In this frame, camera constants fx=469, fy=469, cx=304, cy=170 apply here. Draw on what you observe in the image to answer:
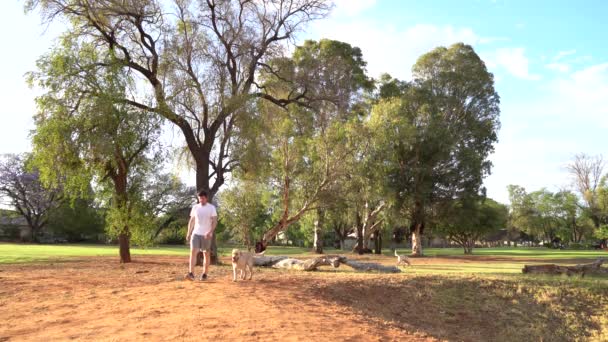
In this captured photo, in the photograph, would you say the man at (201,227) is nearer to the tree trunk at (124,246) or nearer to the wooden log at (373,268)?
the wooden log at (373,268)

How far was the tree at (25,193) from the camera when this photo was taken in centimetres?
6494

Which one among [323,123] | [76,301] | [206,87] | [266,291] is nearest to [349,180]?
[323,123]

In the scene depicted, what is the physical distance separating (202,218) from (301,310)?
11.3 ft

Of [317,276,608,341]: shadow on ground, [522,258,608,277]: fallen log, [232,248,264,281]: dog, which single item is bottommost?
[317,276,608,341]: shadow on ground

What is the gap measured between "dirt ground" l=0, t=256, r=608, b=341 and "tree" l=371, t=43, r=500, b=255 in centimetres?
2144

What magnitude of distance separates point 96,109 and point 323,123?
14.8 m

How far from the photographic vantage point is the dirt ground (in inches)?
276

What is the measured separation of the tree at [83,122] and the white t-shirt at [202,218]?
7749mm

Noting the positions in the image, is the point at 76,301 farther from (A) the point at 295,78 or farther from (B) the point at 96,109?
(A) the point at 295,78

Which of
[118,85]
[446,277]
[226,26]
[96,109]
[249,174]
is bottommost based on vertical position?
[446,277]

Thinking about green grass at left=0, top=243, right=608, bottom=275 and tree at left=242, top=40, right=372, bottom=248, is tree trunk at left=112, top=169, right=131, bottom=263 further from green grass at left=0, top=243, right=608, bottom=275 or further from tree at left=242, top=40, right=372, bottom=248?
green grass at left=0, top=243, right=608, bottom=275

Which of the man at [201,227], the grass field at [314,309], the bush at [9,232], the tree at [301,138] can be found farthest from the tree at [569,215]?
the bush at [9,232]

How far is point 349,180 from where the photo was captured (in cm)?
2764

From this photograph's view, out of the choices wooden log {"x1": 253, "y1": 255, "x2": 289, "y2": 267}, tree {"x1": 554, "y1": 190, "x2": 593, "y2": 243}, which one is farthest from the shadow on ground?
tree {"x1": 554, "y1": 190, "x2": 593, "y2": 243}
